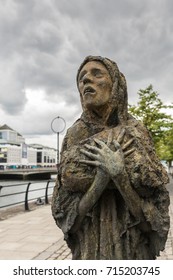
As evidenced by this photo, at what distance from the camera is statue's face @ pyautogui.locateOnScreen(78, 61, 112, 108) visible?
258 centimetres

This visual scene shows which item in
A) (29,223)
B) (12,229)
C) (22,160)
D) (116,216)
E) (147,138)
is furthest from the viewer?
(22,160)

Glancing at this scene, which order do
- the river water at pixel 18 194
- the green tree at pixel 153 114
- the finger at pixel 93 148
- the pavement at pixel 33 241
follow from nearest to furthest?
the finger at pixel 93 148 < the pavement at pixel 33 241 < the river water at pixel 18 194 < the green tree at pixel 153 114

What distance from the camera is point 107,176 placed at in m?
2.28

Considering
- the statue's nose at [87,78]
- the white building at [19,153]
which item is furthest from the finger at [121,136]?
the white building at [19,153]

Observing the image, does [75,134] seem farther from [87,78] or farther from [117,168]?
[117,168]

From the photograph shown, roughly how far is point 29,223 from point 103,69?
337 inches

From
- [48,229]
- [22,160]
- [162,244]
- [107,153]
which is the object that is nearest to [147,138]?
[107,153]

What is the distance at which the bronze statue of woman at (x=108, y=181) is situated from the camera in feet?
7.61

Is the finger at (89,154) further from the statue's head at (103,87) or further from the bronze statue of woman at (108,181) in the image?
the statue's head at (103,87)

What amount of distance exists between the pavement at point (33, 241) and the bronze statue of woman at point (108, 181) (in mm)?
4270

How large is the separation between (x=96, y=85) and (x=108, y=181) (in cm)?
77

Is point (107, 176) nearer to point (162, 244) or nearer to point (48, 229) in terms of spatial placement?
point (162, 244)

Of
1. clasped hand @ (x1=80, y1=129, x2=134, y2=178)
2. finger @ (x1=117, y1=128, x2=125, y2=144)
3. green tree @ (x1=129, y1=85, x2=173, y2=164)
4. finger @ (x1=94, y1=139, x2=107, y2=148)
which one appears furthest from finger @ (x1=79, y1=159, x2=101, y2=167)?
green tree @ (x1=129, y1=85, x2=173, y2=164)
